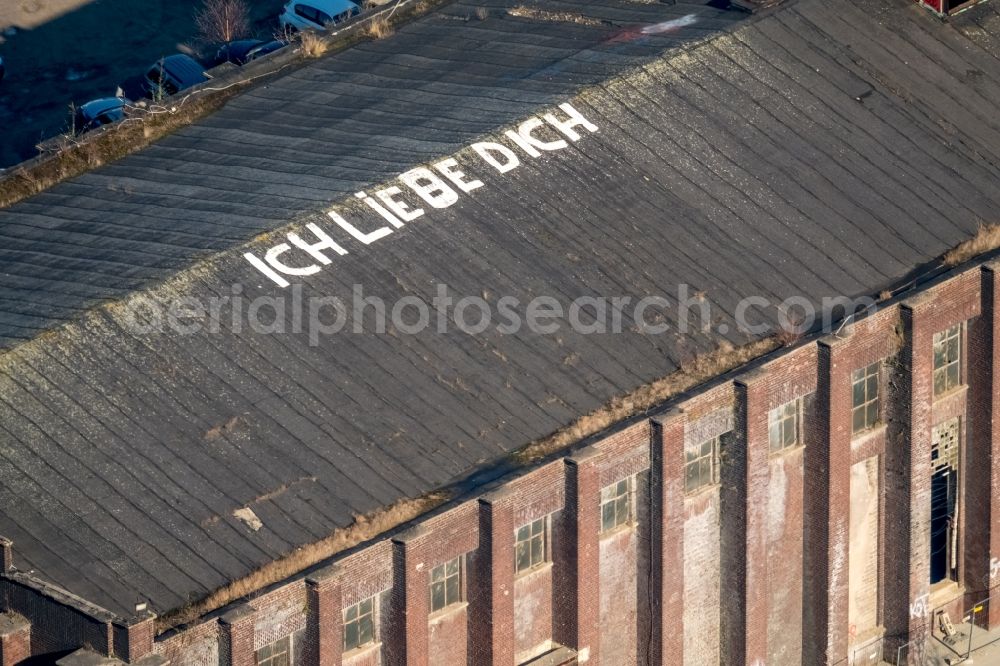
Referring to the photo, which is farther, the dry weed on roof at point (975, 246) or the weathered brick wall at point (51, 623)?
the dry weed on roof at point (975, 246)

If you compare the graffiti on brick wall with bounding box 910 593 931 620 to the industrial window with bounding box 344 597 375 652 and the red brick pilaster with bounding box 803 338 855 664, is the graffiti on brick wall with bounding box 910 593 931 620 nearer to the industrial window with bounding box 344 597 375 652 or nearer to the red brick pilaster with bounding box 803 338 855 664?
the red brick pilaster with bounding box 803 338 855 664

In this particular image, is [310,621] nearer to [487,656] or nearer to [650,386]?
[487,656]

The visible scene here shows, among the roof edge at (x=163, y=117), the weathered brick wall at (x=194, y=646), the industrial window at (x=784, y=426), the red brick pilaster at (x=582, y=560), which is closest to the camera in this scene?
the weathered brick wall at (x=194, y=646)

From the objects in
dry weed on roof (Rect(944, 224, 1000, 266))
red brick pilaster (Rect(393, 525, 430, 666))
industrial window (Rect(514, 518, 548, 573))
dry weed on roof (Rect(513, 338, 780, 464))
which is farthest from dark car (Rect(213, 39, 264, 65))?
red brick pilaster (Rect(393, 525, 430, 666))

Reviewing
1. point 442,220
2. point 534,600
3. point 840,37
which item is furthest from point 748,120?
point 534,600

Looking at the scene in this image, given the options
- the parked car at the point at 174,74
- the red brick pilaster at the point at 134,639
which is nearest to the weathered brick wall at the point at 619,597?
the red brick pilaster at the point at 134,639

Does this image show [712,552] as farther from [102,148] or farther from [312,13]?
[312,13]

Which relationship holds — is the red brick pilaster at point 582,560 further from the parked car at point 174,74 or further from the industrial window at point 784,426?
the parked car at point 174,74
